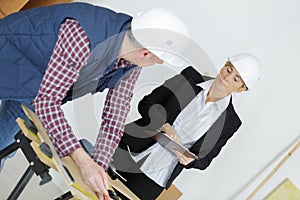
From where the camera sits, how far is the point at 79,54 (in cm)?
147

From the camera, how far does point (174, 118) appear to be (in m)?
2.31

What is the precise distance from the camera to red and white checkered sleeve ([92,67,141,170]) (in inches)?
72.3

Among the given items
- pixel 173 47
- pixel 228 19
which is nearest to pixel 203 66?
pixel 228 19

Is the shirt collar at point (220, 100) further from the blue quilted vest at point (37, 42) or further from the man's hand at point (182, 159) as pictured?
the blue quilted vest at point (37, 42)

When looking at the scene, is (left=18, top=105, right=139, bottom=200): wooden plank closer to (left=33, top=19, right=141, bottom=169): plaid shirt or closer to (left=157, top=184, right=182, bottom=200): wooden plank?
(left=33, top=19, right=141, bottom=169): plaid shirt

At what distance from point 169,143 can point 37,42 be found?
2.92ft

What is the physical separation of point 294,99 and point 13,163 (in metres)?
1.54

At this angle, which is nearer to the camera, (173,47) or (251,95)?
(173,47)

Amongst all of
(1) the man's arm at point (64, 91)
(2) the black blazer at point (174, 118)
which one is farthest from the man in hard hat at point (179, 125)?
(1) the man's arm at point (64, 91)

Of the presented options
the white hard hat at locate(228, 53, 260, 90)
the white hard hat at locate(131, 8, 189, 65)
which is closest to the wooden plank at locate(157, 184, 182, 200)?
the white hard hat at locate(228, 53, 260, 90)

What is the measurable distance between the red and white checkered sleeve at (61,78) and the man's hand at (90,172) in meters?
0.03

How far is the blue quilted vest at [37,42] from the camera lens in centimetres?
154

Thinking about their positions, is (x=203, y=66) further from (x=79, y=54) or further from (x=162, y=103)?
(x=79, y=54)

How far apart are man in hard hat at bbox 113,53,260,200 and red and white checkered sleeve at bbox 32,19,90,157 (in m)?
0.79
